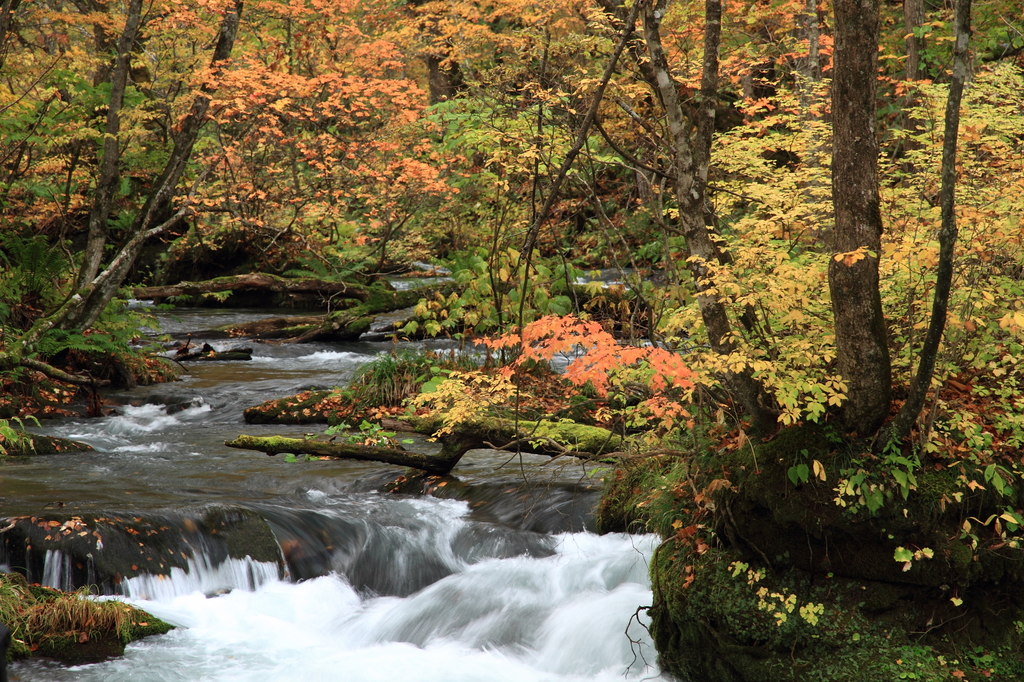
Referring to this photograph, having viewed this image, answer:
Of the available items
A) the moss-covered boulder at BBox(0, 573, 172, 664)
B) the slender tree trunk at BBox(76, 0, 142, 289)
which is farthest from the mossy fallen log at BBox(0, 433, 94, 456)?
the moss-covered boulder at BBox(0, 573, 172, 664)

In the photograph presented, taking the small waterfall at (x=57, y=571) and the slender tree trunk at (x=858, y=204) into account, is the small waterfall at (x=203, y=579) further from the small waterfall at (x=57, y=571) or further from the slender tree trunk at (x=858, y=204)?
the slender tree trunk at (x=858, y=204)

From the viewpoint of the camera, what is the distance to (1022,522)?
4.33m

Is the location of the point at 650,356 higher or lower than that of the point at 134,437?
higher

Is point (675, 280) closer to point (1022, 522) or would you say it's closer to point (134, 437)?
point (1022, 522)

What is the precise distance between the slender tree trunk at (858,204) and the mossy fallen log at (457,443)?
2.92 metres

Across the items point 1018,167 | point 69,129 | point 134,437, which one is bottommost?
point 134,437

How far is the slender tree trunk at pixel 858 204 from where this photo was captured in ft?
14.3

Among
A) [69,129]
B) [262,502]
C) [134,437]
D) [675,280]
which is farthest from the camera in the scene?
[69,129]

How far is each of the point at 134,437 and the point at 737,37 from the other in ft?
37.3

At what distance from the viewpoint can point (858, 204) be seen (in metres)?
4.42

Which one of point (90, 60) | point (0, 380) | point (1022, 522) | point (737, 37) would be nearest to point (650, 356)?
point (1022, 522)

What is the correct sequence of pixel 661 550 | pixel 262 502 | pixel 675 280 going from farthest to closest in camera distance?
pixel 262 502 < pixel 675 280 < pixel 661 550

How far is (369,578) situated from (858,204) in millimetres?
4824

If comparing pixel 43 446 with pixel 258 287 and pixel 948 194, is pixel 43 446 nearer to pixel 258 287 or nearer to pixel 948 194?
pixel 258 287
